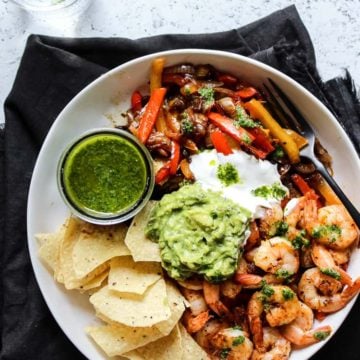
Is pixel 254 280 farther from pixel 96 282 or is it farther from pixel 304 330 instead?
pixel 96 282

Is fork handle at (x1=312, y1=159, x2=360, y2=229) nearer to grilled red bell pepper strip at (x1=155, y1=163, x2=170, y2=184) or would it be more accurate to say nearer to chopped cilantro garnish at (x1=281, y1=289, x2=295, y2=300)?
chopped cilantro garnish at (x1=281, y1=289, x2=295, y2=300)

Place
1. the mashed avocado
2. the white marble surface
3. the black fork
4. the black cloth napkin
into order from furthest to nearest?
the white marble surface
the black cloth napkin
the black fork
the mashed avocado

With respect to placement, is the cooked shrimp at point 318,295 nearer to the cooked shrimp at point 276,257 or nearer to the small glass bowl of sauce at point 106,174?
the cooked shrimp at point 276,257

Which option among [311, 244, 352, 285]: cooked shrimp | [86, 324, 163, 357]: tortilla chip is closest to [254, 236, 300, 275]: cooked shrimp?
[311, 244, 352, 285]: cooked shrimp

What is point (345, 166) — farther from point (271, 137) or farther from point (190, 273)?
point (190, 273)

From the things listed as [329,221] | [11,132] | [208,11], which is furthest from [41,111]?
[329,221]

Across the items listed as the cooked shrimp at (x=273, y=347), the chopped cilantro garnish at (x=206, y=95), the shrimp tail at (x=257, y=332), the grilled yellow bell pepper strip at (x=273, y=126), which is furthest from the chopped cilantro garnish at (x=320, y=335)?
the chopped cilantro garnish at (x=206, y=95)
